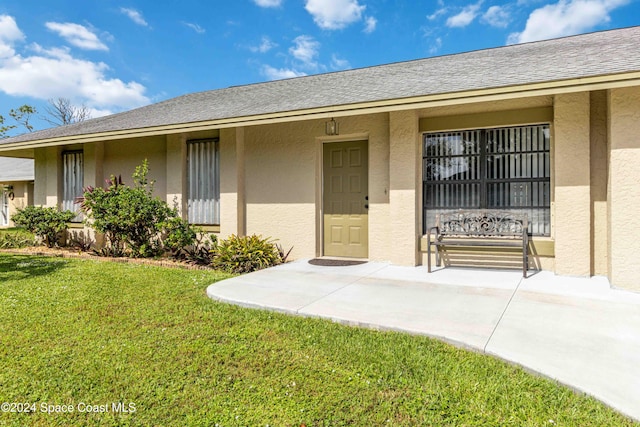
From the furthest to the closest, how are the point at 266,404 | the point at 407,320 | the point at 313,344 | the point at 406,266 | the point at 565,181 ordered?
the point at 406,266, the point at 565,181, the point at 407,320, the point at 313,344, the point at 266,404

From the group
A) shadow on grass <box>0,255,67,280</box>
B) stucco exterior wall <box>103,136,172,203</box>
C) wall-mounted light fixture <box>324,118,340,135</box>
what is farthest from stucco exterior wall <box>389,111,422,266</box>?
shadow on grass <box>0,255,67,280</box>

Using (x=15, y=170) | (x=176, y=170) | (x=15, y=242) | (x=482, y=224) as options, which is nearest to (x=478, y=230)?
(x=482, y=224)

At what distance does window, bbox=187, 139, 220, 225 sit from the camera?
8.70 meters

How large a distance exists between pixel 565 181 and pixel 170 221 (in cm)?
714

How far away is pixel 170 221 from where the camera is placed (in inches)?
310

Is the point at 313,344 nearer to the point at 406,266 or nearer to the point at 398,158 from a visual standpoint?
the point at 406,266

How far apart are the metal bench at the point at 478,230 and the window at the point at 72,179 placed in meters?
9.19

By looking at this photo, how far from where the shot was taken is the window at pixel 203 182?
8.70 metres

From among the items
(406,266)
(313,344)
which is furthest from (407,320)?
(406,266)

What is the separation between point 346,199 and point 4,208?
20.4 meters

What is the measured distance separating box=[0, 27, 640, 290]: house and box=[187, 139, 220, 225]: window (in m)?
0.03

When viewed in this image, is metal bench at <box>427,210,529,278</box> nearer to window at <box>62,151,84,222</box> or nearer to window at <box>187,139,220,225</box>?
window at <box>187,139,220,225</box>

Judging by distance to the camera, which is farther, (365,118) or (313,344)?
(365,118)

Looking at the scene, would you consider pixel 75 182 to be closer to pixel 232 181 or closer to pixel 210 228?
pixel 210 228
